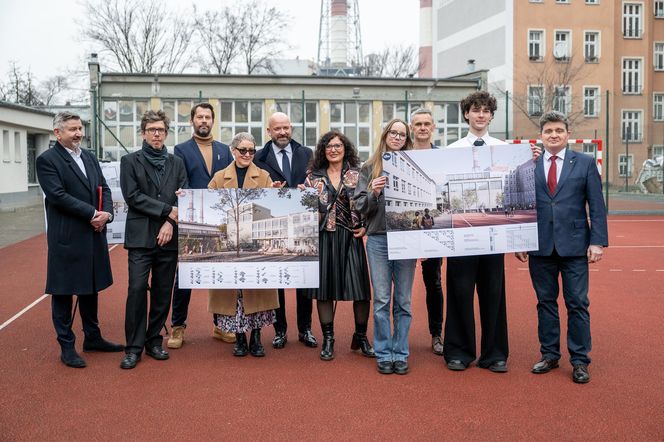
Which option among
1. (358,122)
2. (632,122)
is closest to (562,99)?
(632,122)

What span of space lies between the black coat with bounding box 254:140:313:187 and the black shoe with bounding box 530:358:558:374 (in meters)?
2.85

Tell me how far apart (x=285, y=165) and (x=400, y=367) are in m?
2.43

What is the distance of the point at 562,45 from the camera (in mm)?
47531

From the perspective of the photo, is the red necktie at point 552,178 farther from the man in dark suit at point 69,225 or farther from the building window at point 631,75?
the building window at point 631,75

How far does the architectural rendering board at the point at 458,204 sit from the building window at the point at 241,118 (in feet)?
59.7

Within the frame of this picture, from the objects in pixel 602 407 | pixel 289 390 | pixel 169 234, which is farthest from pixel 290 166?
A: pixel 602 407

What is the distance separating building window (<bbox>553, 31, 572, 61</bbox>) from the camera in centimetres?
4725

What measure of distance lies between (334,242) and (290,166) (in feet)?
4.03

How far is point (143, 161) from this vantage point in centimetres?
634

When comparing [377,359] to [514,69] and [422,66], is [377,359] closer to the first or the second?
[514,69]

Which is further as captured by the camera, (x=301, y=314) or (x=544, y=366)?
(x=301, y=314)

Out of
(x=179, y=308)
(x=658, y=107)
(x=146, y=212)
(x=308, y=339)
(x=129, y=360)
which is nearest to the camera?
(x=129, y=360)

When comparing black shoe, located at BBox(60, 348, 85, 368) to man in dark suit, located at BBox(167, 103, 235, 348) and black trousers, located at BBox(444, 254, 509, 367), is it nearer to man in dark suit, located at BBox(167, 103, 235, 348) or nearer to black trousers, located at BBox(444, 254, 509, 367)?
man in dark suit, located at BBox(167, 103, 235, 348)

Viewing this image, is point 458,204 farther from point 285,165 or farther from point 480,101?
point 285,165
